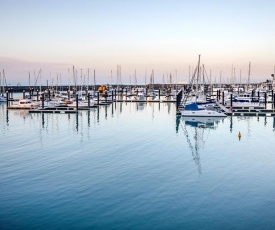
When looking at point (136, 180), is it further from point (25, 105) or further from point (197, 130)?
point (25, 105)

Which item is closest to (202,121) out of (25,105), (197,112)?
(197,112)

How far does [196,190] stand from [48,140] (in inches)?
750

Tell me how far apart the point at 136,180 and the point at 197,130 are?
21880mm

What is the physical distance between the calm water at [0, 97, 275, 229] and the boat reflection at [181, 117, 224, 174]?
0.60ft

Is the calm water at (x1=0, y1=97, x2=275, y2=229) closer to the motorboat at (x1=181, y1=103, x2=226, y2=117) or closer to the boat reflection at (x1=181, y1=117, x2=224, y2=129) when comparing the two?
the boat reflection at (x1=181, y1=117, x2=224, y2=129)

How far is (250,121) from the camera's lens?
4700 cm

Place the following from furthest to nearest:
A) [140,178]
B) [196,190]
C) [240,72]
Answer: [240,72]
[140,178]
[196,190]

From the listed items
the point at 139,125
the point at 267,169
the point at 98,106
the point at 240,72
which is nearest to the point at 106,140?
the point at 139,125

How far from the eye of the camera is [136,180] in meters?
19.2

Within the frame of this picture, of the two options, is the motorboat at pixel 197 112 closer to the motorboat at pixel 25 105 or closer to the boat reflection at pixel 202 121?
the boat reflection at pixel 202 121

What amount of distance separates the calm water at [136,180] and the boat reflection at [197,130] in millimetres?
184

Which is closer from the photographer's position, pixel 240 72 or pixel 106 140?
pixel 106 140

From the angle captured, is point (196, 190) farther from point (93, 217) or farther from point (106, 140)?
point (106, 140)

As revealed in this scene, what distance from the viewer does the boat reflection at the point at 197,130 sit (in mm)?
28156
